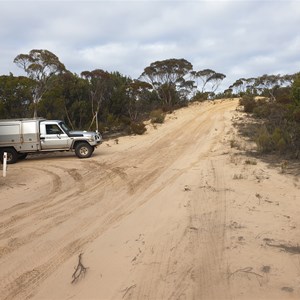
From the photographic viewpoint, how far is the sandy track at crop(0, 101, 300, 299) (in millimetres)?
4887

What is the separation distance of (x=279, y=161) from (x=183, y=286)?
1111 cm

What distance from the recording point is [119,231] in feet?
23.0

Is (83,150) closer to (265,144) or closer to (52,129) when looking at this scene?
(52,129)

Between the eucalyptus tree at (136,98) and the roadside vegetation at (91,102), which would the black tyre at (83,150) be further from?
the eucalyptus tree at (136,98)

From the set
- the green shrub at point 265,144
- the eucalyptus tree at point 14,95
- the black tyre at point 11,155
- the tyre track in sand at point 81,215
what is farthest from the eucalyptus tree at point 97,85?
the green shrub at point 265,144

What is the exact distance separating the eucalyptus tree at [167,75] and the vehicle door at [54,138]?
27116mm

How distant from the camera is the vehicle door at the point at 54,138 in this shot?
19.0 m

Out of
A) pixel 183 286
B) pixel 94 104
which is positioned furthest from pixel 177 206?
pixel 94 104

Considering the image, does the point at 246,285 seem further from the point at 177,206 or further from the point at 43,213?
the point at 43,213

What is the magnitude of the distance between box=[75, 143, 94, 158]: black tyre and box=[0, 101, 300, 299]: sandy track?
3.70m

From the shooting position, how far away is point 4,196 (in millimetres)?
10336

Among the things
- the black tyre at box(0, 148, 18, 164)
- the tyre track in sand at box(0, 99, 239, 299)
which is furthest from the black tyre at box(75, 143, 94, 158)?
the black tyre at box(0, 148, 18, 164)

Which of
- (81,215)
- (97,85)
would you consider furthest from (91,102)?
(81,215)

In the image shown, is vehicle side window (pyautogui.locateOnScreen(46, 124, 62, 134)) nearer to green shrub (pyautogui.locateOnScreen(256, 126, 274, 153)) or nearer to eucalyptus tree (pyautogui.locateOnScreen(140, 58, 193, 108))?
green shrub (pyautogui.locateOnScreen(256, 126, 274, 153))
